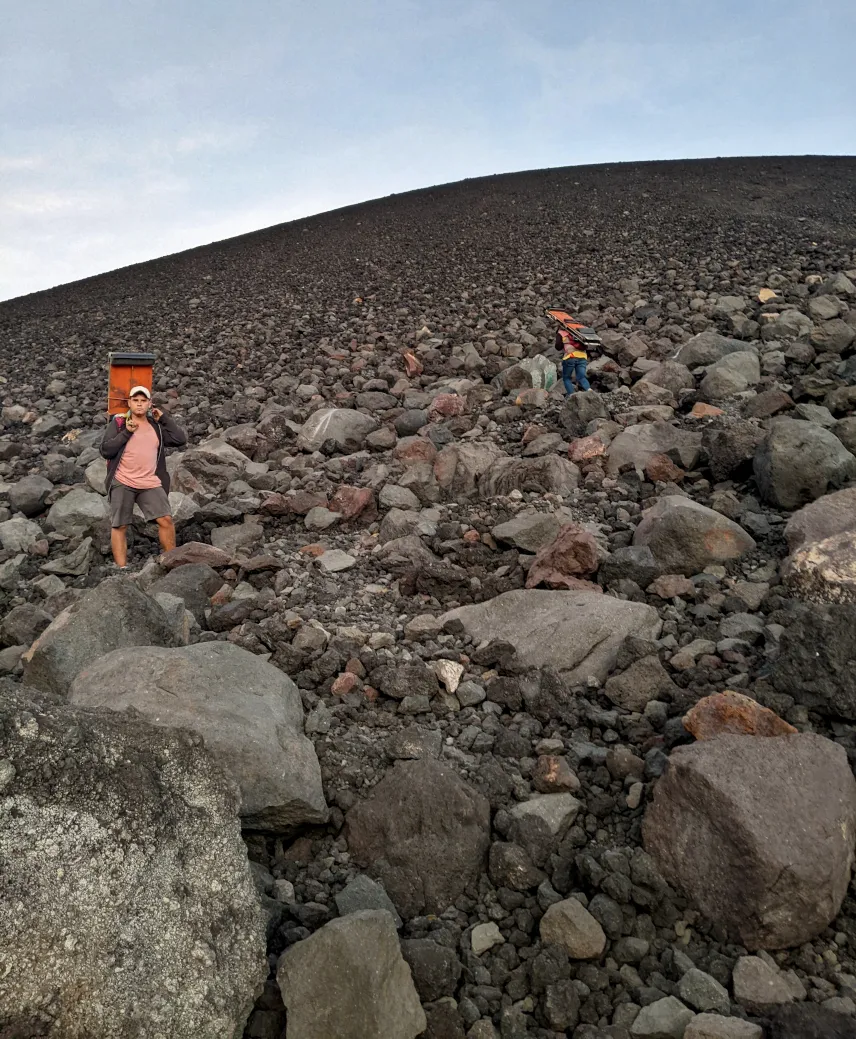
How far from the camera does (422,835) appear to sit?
10.2 feet

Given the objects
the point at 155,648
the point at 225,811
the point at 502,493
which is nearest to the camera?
the point at 225,811

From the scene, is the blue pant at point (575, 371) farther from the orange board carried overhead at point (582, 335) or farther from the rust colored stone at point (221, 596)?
the rust colored stone at point (221, 596)

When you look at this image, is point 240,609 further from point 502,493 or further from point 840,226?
point 840,226

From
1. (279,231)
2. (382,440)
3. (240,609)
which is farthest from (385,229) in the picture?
(240,609)

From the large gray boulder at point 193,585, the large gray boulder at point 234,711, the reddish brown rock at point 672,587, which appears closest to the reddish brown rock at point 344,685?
A: the large gray boulder at point 234,711

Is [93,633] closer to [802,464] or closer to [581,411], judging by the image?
[802,464]

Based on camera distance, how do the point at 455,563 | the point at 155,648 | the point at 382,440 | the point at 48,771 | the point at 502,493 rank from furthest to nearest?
the point at 382,440, the point at 502,493, the point at 455,563, the point at 155,648, the point at 48,771

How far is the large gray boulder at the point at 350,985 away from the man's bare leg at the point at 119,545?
15.4 feet

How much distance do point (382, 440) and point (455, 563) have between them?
A: 282 cm

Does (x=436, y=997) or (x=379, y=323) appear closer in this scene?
(x=436, y=997)

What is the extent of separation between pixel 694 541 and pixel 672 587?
46cm

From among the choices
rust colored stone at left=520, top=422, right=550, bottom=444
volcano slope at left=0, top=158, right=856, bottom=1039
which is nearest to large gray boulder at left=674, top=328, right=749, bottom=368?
volcano slope at left=0, top=158, right=856, bottom=1039

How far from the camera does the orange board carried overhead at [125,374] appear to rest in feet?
24.8

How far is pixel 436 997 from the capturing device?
2.54 m
